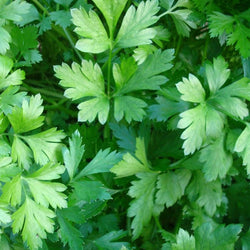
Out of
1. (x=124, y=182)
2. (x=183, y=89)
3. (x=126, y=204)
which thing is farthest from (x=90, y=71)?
(x=126, y=204)

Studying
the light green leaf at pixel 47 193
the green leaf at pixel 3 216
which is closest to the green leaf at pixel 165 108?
the light green leaf at pixel 47 193

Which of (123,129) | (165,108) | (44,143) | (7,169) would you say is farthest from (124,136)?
(7,169)

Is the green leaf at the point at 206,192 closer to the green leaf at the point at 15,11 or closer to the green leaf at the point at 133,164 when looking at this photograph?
the green leaf at the point at 133,164

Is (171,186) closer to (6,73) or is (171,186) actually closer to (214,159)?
(214,159)

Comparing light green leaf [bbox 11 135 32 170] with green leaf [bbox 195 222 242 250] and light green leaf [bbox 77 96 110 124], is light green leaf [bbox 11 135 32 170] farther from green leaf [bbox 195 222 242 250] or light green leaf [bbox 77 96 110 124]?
green leaf [bbox 195 222 242 250]

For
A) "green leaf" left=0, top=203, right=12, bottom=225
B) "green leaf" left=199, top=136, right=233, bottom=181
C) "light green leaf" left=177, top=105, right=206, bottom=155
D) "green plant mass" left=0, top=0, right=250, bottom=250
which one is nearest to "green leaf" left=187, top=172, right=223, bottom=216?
"green plant mass" left=0, top=0, right=250, bottom=250
